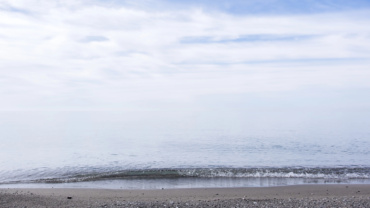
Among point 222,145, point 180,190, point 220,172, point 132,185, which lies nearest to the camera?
point 180,190

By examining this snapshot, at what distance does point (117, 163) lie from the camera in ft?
87.9

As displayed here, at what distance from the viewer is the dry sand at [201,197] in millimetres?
12992

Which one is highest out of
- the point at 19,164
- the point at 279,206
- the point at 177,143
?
the point at 177,143

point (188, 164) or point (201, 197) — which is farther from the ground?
point (188, 164)

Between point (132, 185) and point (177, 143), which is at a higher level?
point (177, 143)

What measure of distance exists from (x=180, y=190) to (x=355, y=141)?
27.4 metres

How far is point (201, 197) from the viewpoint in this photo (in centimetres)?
1552

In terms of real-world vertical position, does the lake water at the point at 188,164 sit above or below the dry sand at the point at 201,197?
above

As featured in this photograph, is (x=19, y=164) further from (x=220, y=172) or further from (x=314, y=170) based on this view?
(x=314, y=170)

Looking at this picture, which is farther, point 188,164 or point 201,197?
point 188,164

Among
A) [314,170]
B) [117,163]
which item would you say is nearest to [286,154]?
[314,170]

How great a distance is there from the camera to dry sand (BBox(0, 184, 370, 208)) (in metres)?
13.0

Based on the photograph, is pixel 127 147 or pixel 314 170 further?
pixel 127 147

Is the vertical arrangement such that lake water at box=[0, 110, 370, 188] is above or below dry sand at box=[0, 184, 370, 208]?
above
